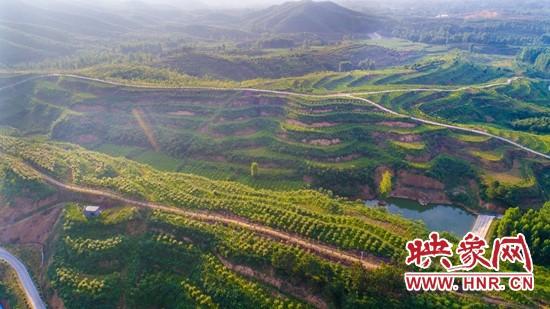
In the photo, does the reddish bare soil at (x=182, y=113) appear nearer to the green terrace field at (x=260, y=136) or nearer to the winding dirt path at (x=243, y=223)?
the green terrace field at (x=260, y=136)

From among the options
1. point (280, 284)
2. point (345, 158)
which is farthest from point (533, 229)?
point (280, 284)

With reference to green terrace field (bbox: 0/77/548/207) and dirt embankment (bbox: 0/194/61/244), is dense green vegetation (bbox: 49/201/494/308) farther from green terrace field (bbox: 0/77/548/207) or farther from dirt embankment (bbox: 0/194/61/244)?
green terrace field (bbox: 0/77/548/207)

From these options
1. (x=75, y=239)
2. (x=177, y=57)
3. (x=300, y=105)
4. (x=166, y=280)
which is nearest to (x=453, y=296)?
(x=166, y=280)

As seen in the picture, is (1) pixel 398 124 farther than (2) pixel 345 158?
Yes

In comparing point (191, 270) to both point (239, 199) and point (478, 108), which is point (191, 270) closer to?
point (239, 199)

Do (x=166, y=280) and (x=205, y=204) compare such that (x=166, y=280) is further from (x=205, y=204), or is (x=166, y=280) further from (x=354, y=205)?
(x=354, y=205)

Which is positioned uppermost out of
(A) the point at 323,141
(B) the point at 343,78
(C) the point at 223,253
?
(B) the point at 343,78
